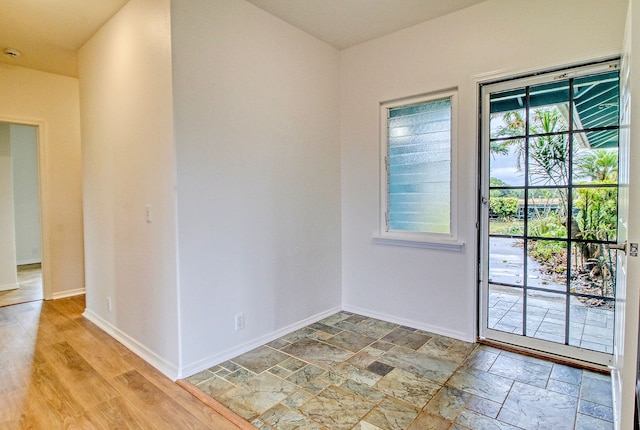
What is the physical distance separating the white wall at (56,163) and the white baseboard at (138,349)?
1.19m

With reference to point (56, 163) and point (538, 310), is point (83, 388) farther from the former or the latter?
point (538, 310)

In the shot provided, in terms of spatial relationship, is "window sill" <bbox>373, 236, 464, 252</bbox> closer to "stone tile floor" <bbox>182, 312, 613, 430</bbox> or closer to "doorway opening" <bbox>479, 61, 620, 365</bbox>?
"doorway opening" <bbox>479, 61, 620, 365</bbox>

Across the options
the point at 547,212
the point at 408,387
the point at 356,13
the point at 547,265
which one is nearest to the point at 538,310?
the point at 547,265

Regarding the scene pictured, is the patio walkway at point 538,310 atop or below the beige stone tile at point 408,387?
atop

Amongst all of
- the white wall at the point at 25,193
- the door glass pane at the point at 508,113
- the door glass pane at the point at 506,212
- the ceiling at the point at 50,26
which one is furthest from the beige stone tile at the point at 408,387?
the white wall at the point at 25,193

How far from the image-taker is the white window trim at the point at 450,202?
117 inches

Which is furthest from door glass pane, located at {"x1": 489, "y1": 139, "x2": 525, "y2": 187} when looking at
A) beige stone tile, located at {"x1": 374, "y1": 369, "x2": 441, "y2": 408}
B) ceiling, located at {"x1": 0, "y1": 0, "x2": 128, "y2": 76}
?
ceiling, located at {"x1": 0, "y1": 0, "x2": 128, "y2": 76}

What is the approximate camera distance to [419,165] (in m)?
3.25

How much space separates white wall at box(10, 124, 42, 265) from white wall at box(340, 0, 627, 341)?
6.23 m

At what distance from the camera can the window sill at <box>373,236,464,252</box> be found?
9.72 ft

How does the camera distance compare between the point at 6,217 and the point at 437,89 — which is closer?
the point at 437,89

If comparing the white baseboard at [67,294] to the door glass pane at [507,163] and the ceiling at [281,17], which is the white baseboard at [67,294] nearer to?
the ceiling at [281,17]

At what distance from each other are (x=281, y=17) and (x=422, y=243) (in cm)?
231

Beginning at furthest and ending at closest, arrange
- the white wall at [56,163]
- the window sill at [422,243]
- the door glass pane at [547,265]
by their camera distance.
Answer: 1. the white wall at [56,163]
2. the window sill at [422,243]
3. the door glass pane at [547,265]
